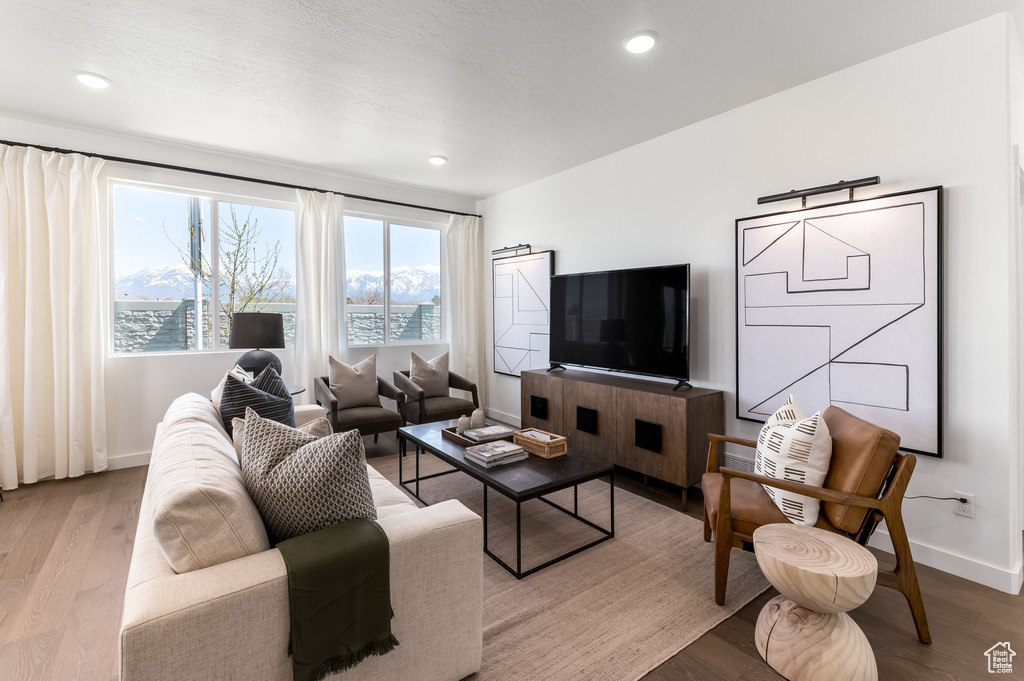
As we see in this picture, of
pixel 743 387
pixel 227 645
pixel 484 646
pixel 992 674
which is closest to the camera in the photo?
pixel 227 645

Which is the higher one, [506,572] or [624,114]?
[624,114]

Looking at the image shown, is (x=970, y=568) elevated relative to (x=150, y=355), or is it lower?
lower

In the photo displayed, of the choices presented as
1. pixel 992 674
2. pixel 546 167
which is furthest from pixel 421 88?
pixel 992 674

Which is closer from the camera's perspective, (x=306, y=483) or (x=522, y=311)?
(x=306, y=483)

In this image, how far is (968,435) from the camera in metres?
2.26

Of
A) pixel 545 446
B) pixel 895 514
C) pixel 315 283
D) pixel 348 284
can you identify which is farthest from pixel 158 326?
pixel 895 514

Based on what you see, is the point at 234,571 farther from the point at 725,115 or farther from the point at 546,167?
the point at 546,167

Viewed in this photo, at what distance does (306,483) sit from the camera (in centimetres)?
137

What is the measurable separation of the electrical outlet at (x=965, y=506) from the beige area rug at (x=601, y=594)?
3.33 feet

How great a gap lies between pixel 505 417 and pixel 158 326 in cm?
349

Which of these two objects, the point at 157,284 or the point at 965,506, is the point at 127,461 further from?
the point at 965,506

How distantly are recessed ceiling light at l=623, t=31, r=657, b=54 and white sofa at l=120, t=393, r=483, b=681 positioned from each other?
2.41 meters

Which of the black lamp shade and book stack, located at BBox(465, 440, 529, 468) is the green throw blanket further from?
the black lamp shade

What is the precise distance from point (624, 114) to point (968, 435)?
2721mm
